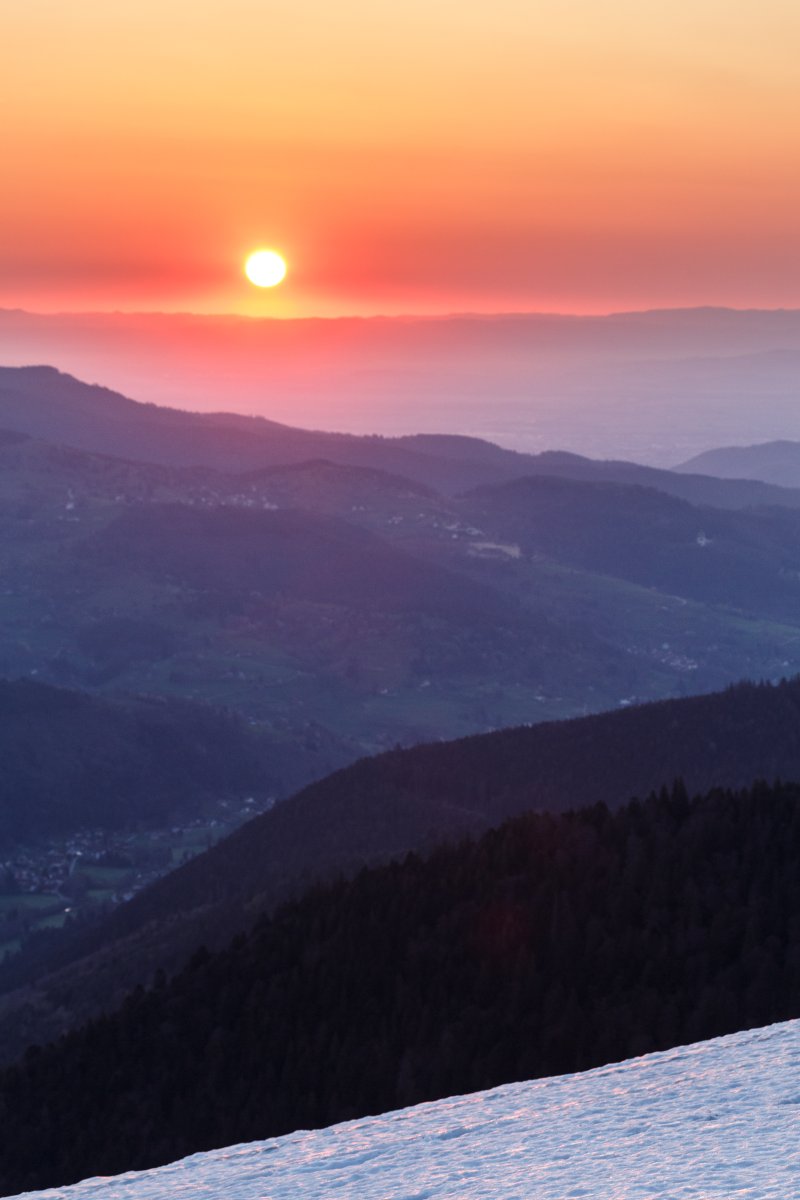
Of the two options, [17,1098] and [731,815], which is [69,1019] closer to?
[17,1098]

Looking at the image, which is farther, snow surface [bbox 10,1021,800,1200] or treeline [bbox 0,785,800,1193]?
treeline [bbox 0,785,800,1193]

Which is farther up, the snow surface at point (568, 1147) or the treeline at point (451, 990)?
the snow surface at point (568, 1147)

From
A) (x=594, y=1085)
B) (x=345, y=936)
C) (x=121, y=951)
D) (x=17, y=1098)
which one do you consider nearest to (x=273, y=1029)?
(x=345, y=936)

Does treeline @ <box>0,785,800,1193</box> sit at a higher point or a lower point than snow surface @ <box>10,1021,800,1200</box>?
lower

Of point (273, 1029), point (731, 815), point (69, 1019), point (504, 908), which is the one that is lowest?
point (69, 1019)
